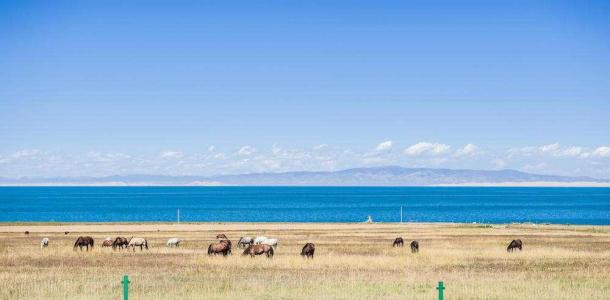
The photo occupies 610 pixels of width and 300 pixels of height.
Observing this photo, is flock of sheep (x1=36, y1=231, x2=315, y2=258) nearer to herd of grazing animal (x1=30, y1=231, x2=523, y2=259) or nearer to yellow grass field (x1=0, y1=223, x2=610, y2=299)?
herd of grazing animal (x1=30, y1=231, x2=523, y2=259)

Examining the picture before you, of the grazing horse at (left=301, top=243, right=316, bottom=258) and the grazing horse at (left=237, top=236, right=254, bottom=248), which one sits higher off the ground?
the grazing horse at (left=301, top=243, right=316, bottom=258)

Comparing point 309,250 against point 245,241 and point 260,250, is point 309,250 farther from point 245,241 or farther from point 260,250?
point 245,241

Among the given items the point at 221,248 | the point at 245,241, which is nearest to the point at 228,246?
the point at 221,248

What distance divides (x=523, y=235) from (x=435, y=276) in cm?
4041

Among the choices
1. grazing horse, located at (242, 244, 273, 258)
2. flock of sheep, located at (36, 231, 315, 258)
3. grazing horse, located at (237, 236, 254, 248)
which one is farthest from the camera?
grazing horse, located at (237, 236, 254, 248)

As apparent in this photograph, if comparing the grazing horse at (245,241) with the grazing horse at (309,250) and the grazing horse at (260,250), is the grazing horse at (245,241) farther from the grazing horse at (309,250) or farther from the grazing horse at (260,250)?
the grazing horse at (309,250)

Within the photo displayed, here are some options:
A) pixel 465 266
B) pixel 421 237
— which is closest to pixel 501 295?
pixel 465 266

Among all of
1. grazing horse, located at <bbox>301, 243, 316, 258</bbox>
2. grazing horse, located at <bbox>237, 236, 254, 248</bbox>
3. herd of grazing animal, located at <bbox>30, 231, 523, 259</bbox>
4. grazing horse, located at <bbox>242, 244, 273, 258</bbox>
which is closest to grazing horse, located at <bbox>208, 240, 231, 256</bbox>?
herd of grazing animal, located at <bbox>30, 231, 523, 259</bbox>

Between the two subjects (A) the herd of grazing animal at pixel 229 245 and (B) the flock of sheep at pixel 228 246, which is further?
(A) the herd of grazing animal at pixel 229 245

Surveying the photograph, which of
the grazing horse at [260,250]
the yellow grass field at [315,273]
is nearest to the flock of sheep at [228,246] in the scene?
the grazing horse at [260,250]

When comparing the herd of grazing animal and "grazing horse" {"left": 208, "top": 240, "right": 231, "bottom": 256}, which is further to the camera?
"grazing horse" {"left": 208, "top": 240, "right": 231, "bottom": 256}

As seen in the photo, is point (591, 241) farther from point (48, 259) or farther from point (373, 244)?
point (48, 259)

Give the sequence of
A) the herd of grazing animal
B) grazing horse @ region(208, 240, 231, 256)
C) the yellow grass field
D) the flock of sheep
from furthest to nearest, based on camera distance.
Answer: grazing horse @ region(208, 240, 231, 256)
the herd of grazing animal
the flock of sheep
the yellow grass field

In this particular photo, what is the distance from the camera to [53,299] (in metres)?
25.5
